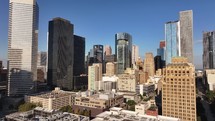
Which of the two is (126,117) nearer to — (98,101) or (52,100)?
(98,101)

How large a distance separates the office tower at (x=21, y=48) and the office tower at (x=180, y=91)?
150440 millimetres

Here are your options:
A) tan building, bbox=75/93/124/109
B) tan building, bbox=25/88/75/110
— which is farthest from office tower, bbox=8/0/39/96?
tan building, bbox=75/93/124/109

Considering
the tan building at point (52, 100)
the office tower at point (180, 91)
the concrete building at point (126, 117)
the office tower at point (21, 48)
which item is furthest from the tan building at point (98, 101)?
the office tower at point (21, 48)

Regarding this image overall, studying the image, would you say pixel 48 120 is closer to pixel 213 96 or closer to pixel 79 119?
pixel 79 119

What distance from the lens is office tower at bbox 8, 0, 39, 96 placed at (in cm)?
18938

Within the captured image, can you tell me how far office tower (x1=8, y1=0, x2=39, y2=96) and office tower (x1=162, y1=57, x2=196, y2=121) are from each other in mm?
150440

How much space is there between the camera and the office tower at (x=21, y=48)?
18938 cm

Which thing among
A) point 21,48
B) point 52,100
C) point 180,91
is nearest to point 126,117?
point 180,91

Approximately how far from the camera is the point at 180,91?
93.3m

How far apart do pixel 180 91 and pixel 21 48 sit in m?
167

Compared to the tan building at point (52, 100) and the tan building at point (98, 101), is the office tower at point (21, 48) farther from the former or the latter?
the tan building at point (98, 101)

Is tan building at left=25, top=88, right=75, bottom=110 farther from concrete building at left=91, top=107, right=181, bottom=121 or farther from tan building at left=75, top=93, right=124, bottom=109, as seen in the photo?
concrete building at left=91, top=107, right=181, bottom=121

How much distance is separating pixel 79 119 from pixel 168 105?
4750cm

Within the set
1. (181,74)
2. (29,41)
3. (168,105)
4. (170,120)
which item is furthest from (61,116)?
(29,41)
